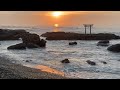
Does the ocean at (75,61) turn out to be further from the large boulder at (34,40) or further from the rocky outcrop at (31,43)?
the large boulder at (34,40)

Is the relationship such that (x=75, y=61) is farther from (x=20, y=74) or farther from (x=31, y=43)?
(x=31, y=43)

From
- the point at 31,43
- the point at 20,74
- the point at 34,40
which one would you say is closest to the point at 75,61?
the point at 20,74

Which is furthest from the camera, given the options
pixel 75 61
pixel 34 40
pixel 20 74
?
pixel 34 40

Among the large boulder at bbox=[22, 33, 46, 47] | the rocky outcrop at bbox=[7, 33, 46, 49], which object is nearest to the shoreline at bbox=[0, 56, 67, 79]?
the rocky outcrop at bbox=[7, 33, 46, 49]

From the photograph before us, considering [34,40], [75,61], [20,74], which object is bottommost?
[34,40]

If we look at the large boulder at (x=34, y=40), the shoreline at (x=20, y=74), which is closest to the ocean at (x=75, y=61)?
the shoreline at (x=20, y=74)

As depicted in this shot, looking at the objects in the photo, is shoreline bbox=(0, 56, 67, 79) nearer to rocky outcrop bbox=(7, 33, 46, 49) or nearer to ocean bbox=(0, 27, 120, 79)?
ocean bbox=(0, 27, 120, 79)

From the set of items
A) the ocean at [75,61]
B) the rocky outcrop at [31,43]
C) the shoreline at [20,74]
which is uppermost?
the shoreline at [20,74]
